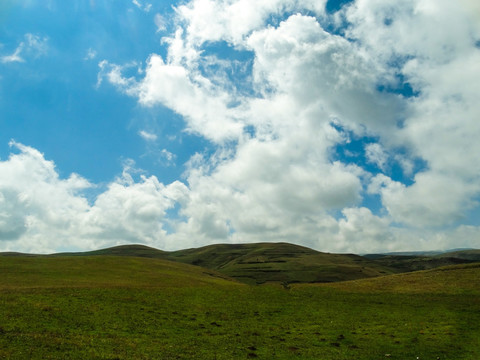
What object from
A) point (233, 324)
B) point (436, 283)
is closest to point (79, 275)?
point (233, 324)

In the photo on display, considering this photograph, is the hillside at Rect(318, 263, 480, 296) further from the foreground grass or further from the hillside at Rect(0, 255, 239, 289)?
the hillside at Rect(0, 255, 239, 289)

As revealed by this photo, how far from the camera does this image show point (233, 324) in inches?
1432

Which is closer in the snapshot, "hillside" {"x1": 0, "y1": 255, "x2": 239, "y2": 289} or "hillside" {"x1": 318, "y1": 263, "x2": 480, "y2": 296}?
"hillside" {"x1": 0, "y1": 255, "x2": 239, "y2": 289}

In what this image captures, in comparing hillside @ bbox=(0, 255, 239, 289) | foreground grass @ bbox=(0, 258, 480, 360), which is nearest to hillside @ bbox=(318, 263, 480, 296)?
foreground grass @ bbox=(0, 258, 480, 360)

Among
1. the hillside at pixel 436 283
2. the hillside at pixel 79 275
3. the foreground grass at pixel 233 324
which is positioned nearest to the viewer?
the foreground grass at pixel 233 324

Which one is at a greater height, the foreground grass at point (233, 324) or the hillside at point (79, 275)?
the hillside at point (79, 275)

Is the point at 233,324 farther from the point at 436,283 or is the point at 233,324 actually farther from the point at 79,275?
the point at 436,283

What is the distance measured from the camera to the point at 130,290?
54.5 m

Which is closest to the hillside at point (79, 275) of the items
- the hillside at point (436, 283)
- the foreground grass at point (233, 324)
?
the foreground grass at point (233, 324)

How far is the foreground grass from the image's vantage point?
2502cm

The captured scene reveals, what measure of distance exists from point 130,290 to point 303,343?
115 ft

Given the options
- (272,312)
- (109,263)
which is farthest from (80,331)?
(109,263)

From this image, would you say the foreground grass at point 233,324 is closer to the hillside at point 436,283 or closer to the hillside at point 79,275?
the hillside at point 436,283

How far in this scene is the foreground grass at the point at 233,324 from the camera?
25016mm
